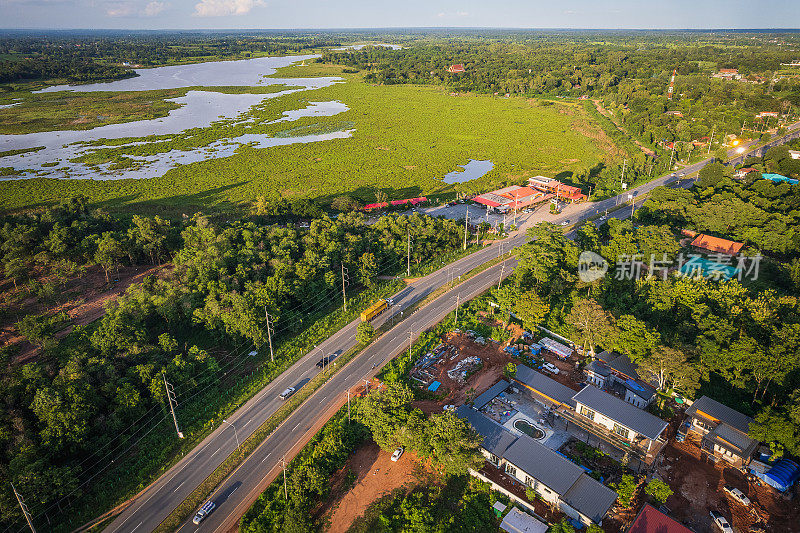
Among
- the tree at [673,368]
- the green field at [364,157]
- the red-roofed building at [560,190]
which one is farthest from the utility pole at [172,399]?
the red-roofed building at [560,190]

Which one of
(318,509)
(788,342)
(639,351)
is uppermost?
(788,342)

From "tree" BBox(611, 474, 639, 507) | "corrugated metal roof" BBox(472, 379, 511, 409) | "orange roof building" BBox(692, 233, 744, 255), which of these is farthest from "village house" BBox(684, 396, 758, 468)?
"orange roof building" BBox(692, 233, 744, 255)

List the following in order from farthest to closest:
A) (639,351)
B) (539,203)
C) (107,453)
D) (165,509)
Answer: (539,203), (639,351), (107,453), (165,509)

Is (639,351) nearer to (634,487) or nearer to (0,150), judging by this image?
(634,487)

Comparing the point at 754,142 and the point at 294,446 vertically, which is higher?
the point at 754,142

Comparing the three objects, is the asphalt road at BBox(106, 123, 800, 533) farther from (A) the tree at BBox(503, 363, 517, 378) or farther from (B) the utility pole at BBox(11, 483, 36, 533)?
(A) the tree at BBox(503, 363, 517, 378)

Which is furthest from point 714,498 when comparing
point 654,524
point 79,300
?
point 79,300

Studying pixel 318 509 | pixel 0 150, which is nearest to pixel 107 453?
pixel 318 509

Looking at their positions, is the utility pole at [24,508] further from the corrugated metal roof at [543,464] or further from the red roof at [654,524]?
the red roof at [654,524]
